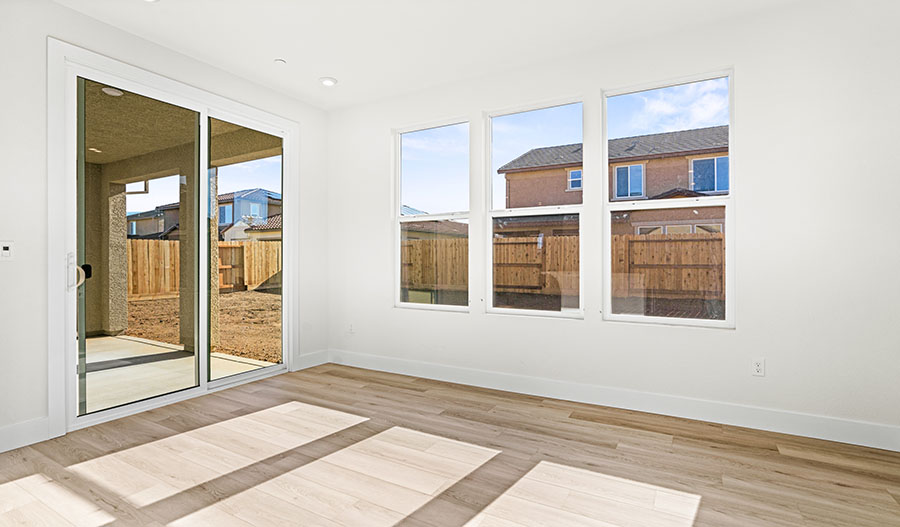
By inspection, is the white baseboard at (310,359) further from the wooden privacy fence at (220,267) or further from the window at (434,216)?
the window at (434,216)

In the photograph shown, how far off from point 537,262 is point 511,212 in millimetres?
495

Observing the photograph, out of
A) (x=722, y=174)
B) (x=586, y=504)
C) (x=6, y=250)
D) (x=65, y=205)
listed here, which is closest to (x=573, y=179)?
(x=722, y=174)

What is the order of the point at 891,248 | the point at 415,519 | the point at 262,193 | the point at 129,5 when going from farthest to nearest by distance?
the point at 262,193 < the point at 129,5 < the point at 891,248 < the point at 415,519

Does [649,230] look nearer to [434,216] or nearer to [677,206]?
[677,206]

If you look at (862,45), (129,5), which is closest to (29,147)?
(129,5)

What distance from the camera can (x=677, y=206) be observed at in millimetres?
3350

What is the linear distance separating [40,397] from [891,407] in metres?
5.12

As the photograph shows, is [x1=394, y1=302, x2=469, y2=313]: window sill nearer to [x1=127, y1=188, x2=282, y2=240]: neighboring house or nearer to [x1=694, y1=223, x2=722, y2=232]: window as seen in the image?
[x1=127, y1=188, x2=282, y2=240]: neighboring house

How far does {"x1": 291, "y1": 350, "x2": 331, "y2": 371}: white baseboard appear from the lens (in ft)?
15.2

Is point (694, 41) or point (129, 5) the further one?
point (694, 41)

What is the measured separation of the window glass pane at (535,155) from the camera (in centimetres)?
377

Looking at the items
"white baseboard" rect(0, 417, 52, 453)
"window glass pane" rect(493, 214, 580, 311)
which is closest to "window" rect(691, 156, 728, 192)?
"window glass pane" rect(493, 214, 580, 311)

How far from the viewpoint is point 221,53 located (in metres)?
3.63

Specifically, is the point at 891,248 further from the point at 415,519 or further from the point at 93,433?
the point at 93,433
